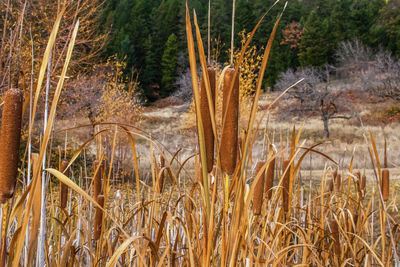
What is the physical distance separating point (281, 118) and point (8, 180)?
19603 mm

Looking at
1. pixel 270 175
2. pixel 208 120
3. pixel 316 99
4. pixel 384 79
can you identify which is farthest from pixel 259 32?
pixel 208 120

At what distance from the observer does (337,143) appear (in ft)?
52.5

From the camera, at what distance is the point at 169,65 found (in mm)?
36656

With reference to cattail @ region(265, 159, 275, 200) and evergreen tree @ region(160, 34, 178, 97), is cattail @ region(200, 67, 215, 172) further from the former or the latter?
evergreen tree @ region(160, 34, 178, 97)

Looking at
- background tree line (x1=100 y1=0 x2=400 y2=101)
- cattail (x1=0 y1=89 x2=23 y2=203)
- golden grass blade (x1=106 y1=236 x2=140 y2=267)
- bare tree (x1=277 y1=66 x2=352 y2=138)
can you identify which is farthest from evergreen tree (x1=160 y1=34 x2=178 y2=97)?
cattail (x1=0 y1=89 x2=23 y2=203)

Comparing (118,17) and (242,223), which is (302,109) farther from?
(118,17)

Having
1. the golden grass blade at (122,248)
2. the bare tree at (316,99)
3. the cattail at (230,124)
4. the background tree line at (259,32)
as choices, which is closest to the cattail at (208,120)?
the cattail at (230,124)

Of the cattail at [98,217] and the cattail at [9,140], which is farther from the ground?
the cattail at [9,140]

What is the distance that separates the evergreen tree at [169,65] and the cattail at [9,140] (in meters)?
35.7

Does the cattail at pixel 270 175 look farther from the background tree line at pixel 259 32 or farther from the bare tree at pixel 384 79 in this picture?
the background tree line at pixel 259 32

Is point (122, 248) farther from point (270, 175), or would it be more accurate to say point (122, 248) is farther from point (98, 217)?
point (270, 175)

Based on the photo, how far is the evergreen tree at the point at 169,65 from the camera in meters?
36.3

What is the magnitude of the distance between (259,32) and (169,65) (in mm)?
10868

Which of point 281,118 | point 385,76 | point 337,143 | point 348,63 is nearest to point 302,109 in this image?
point 281,118
